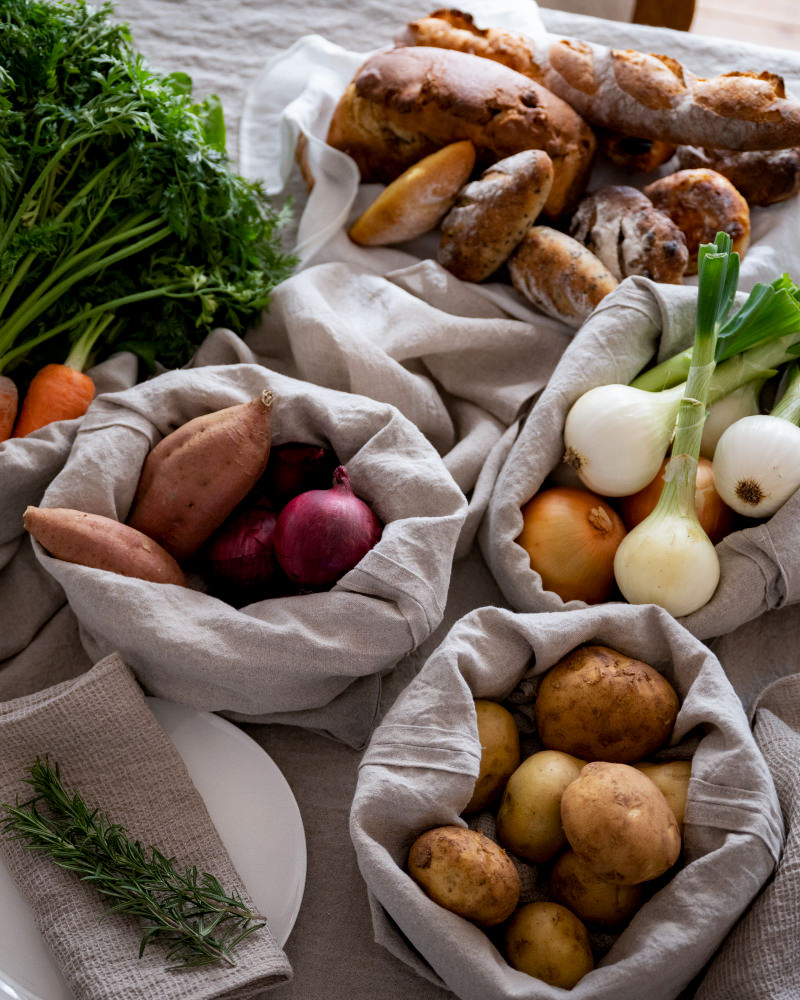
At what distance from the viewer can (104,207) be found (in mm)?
1084

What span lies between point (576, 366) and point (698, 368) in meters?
0.14

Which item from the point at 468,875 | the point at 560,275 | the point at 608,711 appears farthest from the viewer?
the point at 560,275

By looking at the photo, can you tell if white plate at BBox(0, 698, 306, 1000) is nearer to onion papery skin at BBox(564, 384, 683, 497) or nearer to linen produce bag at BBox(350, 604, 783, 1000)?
linen produce bag at BBox(350, 604, 783, 1000)

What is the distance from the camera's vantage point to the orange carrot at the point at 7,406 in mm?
1029

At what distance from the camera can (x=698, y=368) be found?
98 cm

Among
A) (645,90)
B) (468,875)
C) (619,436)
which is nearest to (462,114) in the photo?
(645,90)

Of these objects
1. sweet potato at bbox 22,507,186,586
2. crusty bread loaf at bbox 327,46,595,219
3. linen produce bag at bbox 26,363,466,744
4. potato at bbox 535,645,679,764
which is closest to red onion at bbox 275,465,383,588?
linen produce bag at bbox 26,363,466,744

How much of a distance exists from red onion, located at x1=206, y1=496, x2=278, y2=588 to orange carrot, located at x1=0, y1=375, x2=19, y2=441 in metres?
0.29

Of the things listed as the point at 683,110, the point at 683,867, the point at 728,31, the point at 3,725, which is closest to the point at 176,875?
the point at 3,725

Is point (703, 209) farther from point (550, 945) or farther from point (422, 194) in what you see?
point (550, 945)

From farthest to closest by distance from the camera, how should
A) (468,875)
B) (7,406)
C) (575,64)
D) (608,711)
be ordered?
(575,64) → (7,406) → (608,711) → (468,875)

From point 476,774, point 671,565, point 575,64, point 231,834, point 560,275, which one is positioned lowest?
point 231,834

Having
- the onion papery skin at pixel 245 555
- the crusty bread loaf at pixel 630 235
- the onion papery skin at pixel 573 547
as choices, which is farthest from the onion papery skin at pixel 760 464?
the onion papery skin at pixel 245 555

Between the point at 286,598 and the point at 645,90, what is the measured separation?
0.85 metres
